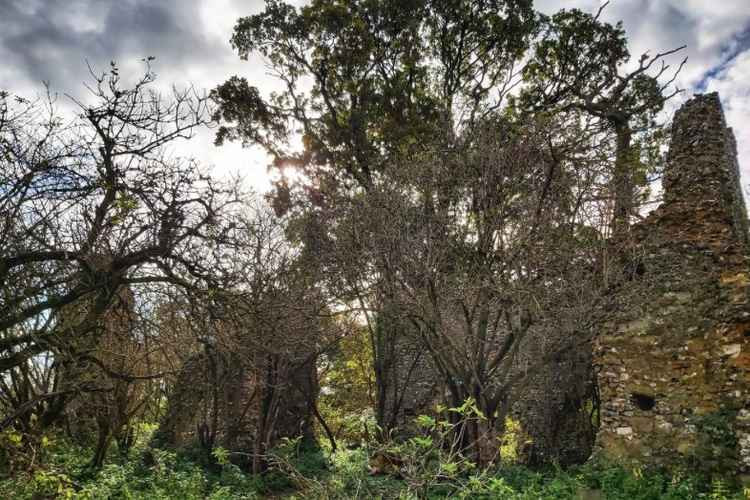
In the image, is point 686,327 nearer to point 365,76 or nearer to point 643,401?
point 643,401

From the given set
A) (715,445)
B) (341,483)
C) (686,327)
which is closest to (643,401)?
(715,445)

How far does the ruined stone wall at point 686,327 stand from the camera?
771 cm

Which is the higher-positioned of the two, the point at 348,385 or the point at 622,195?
the point at 622,195

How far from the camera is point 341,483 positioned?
15.0 feet

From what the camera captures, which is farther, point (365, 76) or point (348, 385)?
point (348, 385)

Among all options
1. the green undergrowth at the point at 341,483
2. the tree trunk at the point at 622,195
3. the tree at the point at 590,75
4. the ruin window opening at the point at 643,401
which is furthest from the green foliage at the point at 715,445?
the tree at the point at 590,75

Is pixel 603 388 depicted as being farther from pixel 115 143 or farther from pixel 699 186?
pixel 115 143

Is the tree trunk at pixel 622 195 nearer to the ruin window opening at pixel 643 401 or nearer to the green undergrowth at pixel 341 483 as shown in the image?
the ruin window opening at pixel 643 401

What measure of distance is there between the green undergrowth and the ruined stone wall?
67cm

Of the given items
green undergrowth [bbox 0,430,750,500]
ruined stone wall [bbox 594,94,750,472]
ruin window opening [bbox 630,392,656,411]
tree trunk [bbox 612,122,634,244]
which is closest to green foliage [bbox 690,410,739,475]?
ruined stone wall [bbox 594,94,750,472]

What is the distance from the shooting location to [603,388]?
9125 millimetres

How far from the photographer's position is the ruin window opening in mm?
8572

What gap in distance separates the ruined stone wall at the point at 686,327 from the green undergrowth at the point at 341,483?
667 millimetres

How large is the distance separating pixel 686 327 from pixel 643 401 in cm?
153
